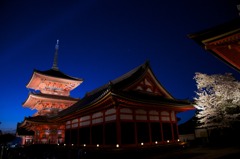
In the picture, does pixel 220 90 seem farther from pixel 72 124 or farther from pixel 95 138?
pixel 72 124

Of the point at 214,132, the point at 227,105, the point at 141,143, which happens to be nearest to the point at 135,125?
the point at 141,143

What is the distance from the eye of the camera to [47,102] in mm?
32500

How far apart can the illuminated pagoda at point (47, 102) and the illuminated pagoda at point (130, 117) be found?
1023 centimetres

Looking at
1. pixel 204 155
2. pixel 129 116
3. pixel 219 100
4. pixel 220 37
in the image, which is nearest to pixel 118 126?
pixel 129 116

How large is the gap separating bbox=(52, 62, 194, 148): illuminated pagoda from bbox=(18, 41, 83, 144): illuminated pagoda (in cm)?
1023

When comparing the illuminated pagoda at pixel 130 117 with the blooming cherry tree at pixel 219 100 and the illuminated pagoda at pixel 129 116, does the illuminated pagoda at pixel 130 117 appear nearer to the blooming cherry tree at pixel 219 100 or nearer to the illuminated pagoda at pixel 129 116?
the illuminated pagoda at pixel 129 116

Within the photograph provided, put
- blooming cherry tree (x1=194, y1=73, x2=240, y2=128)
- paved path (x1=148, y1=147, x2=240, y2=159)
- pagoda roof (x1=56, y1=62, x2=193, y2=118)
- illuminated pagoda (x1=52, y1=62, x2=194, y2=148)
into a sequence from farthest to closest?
blooming cherry tree (x1=194, y1=73, x2=240, y2=128)
illuminated pagoda (x1=52, y1=62, x2=194, y2=148)
pagoda roof (x1=56, y1=62, x2=193, y2=118)
paved path (x1=148, y1=147, x2=240, y2=159)

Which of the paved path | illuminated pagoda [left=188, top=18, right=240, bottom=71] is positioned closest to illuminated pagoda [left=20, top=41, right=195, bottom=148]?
the paved path

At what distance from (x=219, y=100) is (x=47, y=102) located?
27784 mm

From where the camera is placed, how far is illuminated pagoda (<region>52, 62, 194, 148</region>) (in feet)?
45.6

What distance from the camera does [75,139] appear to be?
20438 millimetres

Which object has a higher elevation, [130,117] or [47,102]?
[47,102]

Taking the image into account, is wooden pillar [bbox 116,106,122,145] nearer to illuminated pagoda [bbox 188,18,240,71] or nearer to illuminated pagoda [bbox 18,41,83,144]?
illuminated pagoda [bbox 188,18,240,71]

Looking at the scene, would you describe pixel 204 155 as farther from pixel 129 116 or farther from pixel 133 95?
pixel 133 95
